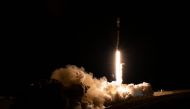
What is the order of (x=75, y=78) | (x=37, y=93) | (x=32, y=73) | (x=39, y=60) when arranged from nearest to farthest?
(x=37, y=93) → (x=75, y=78) → (x=32, y=73) → (x=39, y=60)

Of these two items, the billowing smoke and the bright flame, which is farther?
the bright flame

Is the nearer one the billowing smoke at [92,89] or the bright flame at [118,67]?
the billowing smoke at [92,89]

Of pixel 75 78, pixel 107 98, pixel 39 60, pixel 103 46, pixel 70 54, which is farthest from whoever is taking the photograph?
pixel 103 46

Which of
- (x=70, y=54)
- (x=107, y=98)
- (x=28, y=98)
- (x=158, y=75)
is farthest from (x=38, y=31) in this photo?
(x=28, y=98)

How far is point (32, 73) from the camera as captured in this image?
5234cm

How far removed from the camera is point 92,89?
2441 centimetres

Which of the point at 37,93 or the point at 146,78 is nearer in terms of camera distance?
the point at 37,93

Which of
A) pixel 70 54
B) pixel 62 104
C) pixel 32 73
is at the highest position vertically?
pixel 70 54

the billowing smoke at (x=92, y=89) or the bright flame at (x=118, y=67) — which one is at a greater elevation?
the bright flame at (x=118, y=67)

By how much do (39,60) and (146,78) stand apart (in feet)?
51.0

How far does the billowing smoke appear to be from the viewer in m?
Result: 21.9

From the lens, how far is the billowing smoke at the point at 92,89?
71.9 ft

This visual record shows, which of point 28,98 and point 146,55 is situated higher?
point 146,55

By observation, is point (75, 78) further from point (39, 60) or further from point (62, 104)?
point (39, 60)
